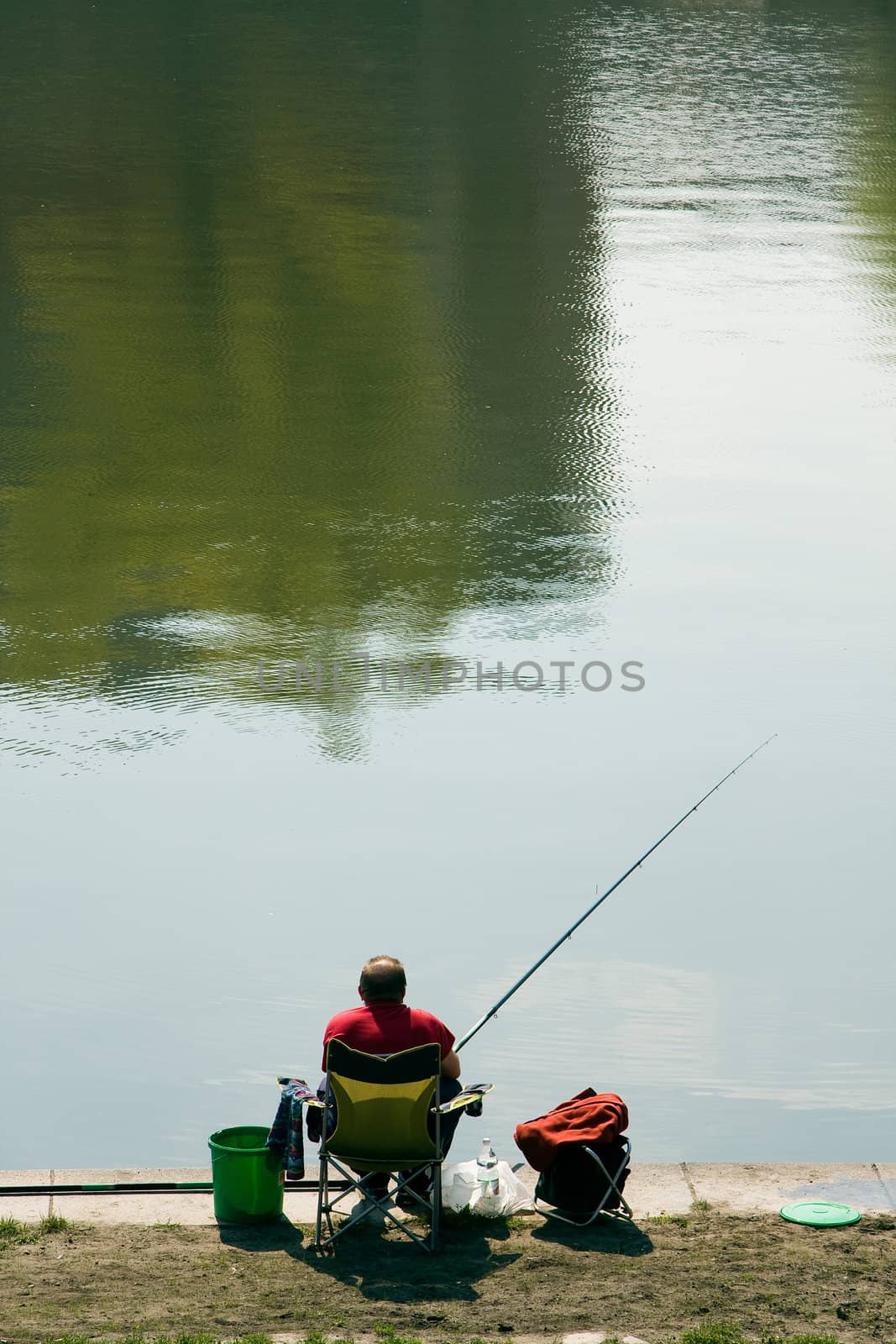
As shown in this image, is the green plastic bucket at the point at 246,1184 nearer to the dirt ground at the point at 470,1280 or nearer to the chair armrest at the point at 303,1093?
the dirt ground at the point at 470,1280

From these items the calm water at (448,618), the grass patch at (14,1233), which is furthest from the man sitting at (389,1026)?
the grass patch at (14,1233)

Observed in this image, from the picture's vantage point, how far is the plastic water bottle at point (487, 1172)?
4926 millimetres

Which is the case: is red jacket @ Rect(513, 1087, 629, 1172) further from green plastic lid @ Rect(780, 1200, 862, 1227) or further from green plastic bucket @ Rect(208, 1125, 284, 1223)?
green plastic bucket @ Rect(208, 1125, 284, 1223)

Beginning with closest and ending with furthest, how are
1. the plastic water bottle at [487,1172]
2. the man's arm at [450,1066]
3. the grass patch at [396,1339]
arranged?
the grass patch at [396,1339], the plastic water bottle at [487,1172], the man's arm at [450,1066]

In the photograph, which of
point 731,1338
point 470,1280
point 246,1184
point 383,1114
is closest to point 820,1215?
point 731,1338

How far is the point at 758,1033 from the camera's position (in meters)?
6.32

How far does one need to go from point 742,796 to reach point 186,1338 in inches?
182

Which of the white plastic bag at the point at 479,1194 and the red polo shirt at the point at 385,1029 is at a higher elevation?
the red polo shirt at the point at 385,1029

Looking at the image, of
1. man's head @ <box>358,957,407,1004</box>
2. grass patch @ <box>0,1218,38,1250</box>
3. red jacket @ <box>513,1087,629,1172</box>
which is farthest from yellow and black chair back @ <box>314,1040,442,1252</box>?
grass patch @ <box>0,1218,38,1250</box>

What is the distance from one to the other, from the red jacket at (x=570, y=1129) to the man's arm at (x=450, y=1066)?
10.0 inches

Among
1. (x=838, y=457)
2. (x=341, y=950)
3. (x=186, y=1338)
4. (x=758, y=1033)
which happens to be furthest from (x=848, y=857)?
(x=838, y=457)

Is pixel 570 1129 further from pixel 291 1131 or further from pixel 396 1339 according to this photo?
pixel 396 1339

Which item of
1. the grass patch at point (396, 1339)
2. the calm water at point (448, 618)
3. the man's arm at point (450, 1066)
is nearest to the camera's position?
the grass patch at point (396, 1339)

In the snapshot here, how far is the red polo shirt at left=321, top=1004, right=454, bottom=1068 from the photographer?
490 centimetres
